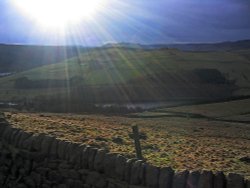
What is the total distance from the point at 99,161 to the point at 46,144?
229 centimetres

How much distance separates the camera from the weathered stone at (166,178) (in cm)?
833

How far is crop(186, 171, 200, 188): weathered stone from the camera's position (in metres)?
7.89

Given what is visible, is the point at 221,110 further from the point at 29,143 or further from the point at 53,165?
the point at 53,165

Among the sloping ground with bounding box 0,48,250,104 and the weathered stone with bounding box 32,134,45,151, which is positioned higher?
the sloping ground with bounding box 0,48,250,104

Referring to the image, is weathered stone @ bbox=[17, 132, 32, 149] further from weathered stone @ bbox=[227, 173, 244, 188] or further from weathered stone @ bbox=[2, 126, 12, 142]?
weathered stone @ bbox=[227, 173, 244, 188]

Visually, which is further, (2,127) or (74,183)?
(2,127)

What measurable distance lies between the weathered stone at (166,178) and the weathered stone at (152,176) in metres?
0.11

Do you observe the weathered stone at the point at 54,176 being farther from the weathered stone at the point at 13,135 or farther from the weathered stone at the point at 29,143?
the weathered stone at the point at 13,135

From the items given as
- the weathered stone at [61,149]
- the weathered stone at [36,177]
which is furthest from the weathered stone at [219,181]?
the weathered stone at [36,177]

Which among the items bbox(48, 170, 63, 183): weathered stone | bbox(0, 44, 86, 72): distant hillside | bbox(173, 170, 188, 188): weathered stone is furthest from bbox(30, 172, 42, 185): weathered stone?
bbox(0, 44, 86, 72): distant hillside

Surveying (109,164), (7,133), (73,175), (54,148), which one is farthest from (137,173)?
(7,133)

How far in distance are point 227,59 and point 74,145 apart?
421 ft

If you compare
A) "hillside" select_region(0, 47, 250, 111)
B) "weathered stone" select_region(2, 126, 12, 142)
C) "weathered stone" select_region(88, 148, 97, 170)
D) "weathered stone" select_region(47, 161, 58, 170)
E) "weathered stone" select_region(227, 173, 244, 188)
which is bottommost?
"weathered stone" select_region(47, 161, 58, 170)

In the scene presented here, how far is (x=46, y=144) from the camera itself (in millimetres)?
11594
